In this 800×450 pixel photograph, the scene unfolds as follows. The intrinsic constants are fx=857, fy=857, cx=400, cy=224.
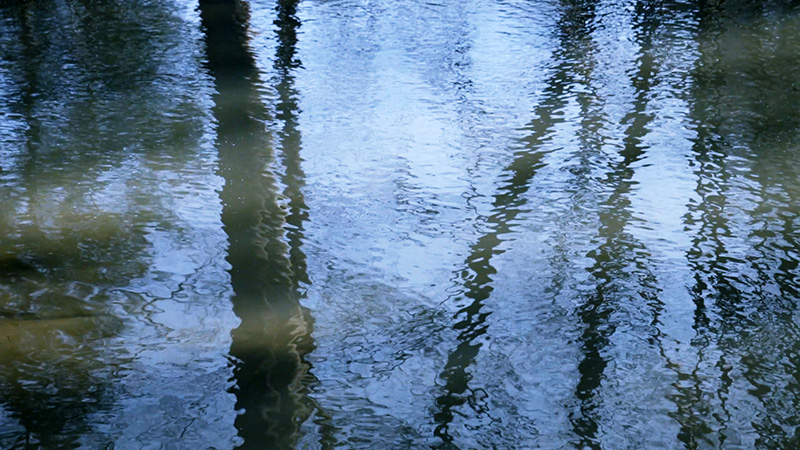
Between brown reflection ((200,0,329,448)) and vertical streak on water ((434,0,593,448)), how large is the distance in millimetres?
286

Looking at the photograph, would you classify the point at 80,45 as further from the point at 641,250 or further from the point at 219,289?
the point at 641,250

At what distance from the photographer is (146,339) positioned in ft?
6.37

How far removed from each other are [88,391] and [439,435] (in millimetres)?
726

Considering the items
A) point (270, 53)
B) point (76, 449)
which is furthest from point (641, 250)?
point (270, 53)

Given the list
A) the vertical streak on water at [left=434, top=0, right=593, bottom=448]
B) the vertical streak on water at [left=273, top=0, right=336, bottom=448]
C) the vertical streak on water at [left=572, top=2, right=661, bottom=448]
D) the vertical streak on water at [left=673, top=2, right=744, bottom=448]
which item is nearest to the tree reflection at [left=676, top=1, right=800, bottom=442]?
the vertical streak on water at [left=673, top=2, right=744, bottom=448]

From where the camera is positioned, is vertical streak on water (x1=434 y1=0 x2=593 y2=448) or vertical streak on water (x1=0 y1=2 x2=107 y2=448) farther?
vertical streak on water (x1=434 y1=0 x2=593 y2=448)

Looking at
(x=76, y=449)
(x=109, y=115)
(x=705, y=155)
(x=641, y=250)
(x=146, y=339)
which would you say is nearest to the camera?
(x=76, y=449)

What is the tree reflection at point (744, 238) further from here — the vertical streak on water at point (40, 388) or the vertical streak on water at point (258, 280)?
A: the vertical streak on water at point (40, 388)

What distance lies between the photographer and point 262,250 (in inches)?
91.5

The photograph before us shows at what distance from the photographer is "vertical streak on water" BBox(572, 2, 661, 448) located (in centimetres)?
177

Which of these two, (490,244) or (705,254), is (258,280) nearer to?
(490,244)

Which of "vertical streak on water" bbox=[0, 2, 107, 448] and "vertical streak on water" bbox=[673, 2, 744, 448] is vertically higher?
"vertical streak on water" bbox=[673, 2, 744, 448]

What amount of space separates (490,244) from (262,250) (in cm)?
62

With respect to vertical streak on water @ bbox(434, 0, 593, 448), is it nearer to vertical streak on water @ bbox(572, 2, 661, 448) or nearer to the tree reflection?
vertical streak on water @ bbox(572, 2, 661, 448)
